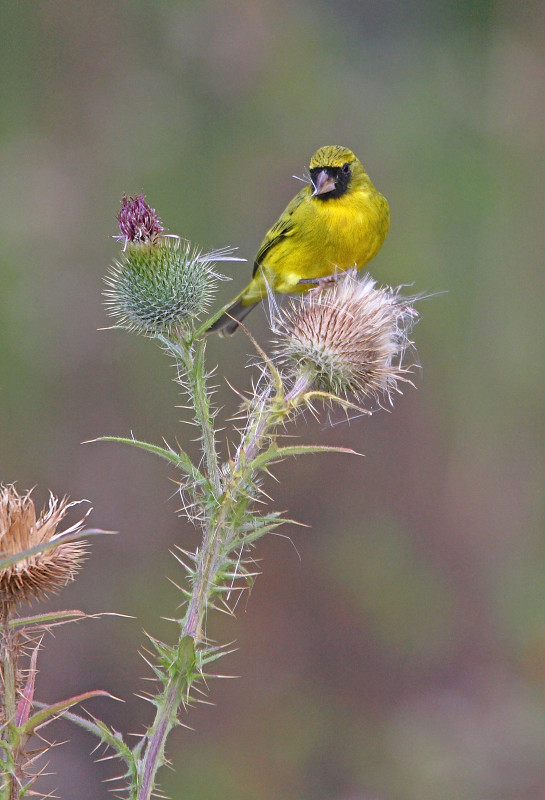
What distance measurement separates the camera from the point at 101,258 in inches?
281

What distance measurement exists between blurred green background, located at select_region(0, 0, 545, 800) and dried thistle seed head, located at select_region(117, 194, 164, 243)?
3157 mm

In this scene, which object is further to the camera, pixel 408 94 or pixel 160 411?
pixel 408 94

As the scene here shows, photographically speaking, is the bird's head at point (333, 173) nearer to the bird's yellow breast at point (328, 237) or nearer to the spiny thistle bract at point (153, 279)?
the bird's yellow breast at point (328, 237)

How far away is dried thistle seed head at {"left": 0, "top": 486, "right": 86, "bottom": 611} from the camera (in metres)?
2.18

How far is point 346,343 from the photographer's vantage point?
314 cm

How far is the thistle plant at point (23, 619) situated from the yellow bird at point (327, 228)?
8.10ft

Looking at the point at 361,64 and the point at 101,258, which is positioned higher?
the point at 361,64

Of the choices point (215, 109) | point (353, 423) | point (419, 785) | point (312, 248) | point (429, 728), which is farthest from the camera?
point (215, 109)

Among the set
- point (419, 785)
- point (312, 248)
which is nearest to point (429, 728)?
point (419, 785)

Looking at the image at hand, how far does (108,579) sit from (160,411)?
134 cm

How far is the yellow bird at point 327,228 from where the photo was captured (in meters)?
4.57

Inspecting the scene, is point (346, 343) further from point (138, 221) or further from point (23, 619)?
point (23, 619)

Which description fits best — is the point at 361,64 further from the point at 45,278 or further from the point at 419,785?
the point at 419,785

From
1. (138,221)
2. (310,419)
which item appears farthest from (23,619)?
(310,419)
